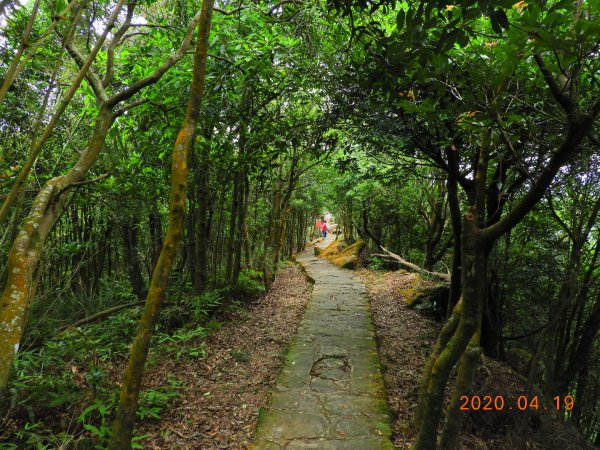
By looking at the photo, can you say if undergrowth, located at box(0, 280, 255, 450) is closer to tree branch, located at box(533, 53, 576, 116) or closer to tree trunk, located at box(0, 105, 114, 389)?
tree trunk, located at box(0, 105, 114, 389)

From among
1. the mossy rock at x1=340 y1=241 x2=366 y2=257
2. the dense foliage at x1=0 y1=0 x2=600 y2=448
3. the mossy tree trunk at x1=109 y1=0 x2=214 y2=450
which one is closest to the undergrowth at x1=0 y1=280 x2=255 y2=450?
the dense foliage at x1=0 y1=0 x2=600 y2=448

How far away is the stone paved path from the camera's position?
3.27 m

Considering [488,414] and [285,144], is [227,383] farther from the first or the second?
[285,144]

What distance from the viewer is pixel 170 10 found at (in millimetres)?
5230

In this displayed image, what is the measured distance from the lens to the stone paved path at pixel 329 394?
10.7ft

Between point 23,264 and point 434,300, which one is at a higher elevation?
point 23,264

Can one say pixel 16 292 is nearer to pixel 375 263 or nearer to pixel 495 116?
pixel 495 116

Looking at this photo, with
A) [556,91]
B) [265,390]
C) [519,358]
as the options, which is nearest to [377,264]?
[519,358]

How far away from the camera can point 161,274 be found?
242cm

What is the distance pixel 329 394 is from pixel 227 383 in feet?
4.22

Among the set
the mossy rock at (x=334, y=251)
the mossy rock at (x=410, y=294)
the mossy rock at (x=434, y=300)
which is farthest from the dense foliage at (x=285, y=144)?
the mossy rock at (x=334, y=251)

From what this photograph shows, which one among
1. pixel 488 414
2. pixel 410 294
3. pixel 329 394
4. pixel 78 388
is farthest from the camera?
pixel 410 294

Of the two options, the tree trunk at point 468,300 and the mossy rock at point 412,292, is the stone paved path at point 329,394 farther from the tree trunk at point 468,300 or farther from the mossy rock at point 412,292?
the mossy rock at point 412,292

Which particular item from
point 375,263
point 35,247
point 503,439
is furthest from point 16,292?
point 375,263
